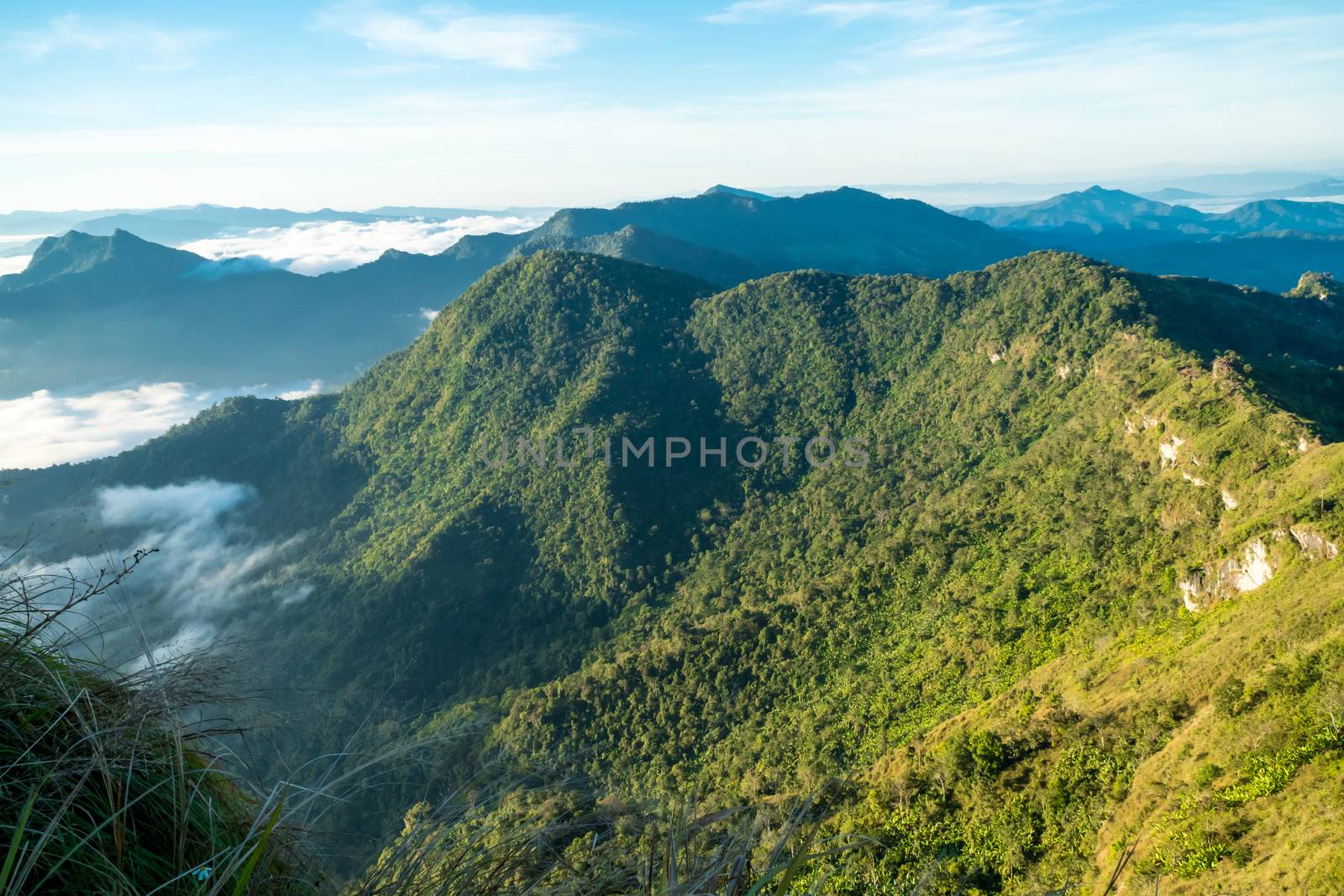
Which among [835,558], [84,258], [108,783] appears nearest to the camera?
[108,783]

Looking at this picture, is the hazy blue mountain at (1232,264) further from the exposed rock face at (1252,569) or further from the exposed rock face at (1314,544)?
the exposed rock face at (1314,544)

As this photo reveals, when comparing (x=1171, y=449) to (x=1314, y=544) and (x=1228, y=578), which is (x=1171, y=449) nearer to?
(x=1228, y=578)

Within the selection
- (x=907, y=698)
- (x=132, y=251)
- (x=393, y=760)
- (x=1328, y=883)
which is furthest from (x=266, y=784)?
(x=132, y=251)

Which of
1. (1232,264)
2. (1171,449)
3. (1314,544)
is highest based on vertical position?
(1232,264)

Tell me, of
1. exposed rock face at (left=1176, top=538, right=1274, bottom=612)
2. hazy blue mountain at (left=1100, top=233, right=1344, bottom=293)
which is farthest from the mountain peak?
hazy blue mountain at (left=1100, top=233, right=1344, bottom=293)

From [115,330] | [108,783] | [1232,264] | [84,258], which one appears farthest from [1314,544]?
[84,258]

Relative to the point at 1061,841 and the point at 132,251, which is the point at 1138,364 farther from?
the point at 132,251
